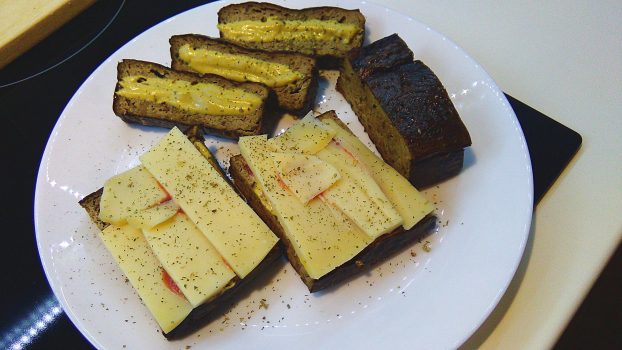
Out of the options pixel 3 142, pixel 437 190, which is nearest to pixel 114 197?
pixel 3 142

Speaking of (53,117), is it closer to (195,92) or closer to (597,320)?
(195,92)

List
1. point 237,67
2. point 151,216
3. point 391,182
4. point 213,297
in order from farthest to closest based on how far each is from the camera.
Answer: point 237,67, point 391,182, point 151,216, point 213,297

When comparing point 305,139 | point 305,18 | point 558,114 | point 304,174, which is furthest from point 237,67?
point 558,114

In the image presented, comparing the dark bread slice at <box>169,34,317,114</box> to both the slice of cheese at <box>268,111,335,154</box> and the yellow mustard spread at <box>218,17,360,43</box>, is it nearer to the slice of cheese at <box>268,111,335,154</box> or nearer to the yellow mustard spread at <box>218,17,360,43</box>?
the yellow mustard spread at <box>218,17,360,43</box>

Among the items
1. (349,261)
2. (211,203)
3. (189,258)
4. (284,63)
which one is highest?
(284,63)

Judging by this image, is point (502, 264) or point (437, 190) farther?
point (437, 190)

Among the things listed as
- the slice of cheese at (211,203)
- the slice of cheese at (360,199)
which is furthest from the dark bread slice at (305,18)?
the slice of cheese at (211,203)

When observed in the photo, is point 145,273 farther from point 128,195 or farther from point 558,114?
point 558,114
